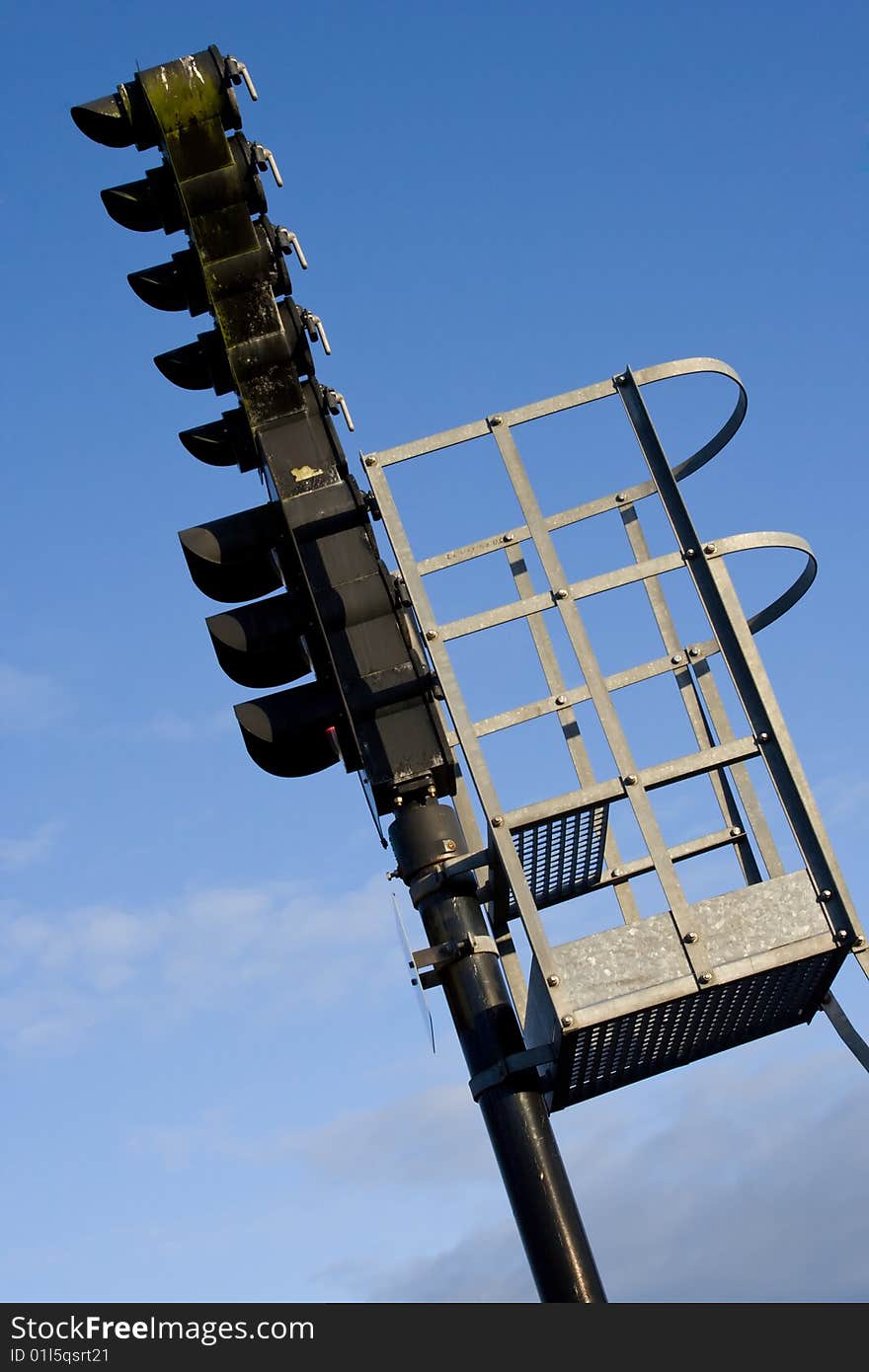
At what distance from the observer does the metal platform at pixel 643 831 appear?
301 inches

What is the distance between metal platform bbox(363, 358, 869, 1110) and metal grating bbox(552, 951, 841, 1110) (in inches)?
0.6

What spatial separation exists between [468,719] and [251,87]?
4105 millimetres

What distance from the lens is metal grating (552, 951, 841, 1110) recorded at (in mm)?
7762

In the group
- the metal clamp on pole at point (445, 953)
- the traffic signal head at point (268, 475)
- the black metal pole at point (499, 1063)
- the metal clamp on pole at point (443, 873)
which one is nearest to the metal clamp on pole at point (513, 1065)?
the black metal pole at point (499, 1063)

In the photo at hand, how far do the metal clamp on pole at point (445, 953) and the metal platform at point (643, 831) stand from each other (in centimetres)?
30

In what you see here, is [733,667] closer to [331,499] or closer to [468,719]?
[468,719]

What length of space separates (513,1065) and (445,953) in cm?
66

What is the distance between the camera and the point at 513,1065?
7.93m

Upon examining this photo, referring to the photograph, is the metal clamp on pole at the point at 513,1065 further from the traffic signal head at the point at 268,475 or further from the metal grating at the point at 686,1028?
the traffic signal head at the point at 268,475

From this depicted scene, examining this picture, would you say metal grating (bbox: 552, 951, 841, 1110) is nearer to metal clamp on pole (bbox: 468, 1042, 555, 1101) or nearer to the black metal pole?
metal clamp on pole (bbox: 468, 1042, 555, 1101)

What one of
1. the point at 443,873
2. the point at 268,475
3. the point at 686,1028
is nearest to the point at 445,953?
the point at 443,873

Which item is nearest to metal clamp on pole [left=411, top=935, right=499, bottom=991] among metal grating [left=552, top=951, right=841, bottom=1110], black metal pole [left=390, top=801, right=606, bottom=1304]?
black metal pole [left=390, top=801, right=606, bottom=1304]

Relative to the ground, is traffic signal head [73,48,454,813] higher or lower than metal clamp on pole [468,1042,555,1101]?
higher
